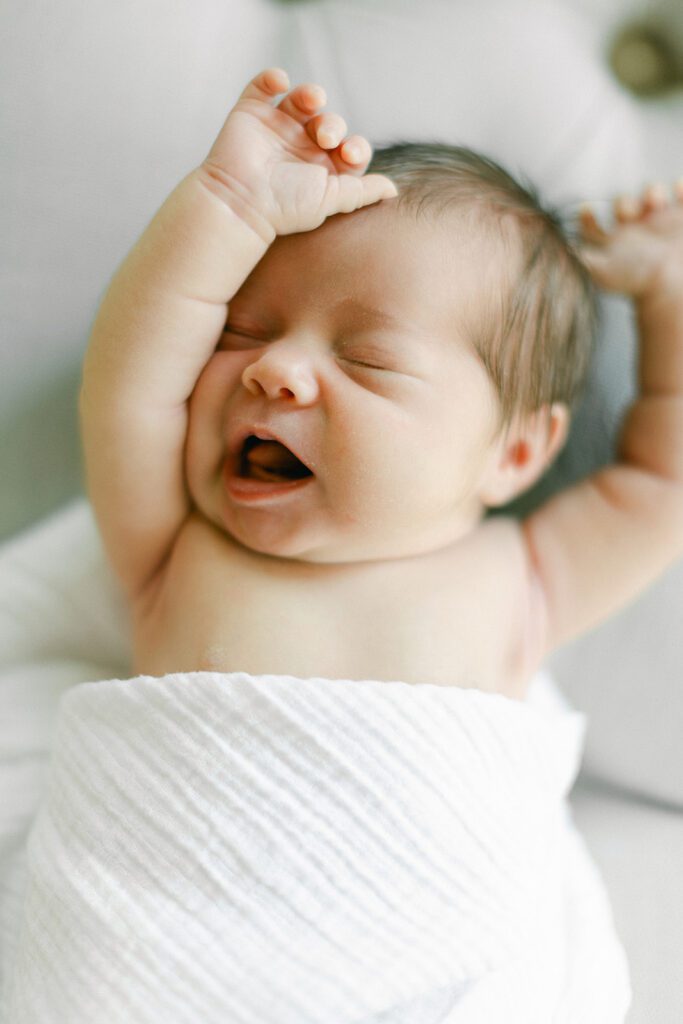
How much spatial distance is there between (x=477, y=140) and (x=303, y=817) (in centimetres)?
70

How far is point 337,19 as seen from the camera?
968 millimetres

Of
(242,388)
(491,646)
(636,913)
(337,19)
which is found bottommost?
(636,913)

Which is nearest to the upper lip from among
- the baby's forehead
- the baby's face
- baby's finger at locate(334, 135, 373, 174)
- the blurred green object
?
the baby's face

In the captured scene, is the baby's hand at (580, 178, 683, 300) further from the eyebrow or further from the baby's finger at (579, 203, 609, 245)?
the eyebrow

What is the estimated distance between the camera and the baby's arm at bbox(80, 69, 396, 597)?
0.73 m

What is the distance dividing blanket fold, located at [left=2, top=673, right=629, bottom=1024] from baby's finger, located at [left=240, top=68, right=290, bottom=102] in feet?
1.58

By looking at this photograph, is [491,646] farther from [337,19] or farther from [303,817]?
[337,19]

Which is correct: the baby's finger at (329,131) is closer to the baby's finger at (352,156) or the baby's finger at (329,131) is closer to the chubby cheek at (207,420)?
the baby's finger at (352,156)

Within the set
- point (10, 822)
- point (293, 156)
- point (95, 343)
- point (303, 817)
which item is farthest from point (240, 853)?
point (293, 156)

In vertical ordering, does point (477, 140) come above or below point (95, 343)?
above

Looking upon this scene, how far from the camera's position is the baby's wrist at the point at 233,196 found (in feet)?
2.40

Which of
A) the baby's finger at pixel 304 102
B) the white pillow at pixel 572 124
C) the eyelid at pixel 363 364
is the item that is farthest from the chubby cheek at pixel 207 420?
the white pillow at pixel 572 124

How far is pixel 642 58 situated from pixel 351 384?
0.58 metres

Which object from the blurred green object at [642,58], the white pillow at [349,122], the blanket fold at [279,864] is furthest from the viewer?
the blurred green object at [642,58]
